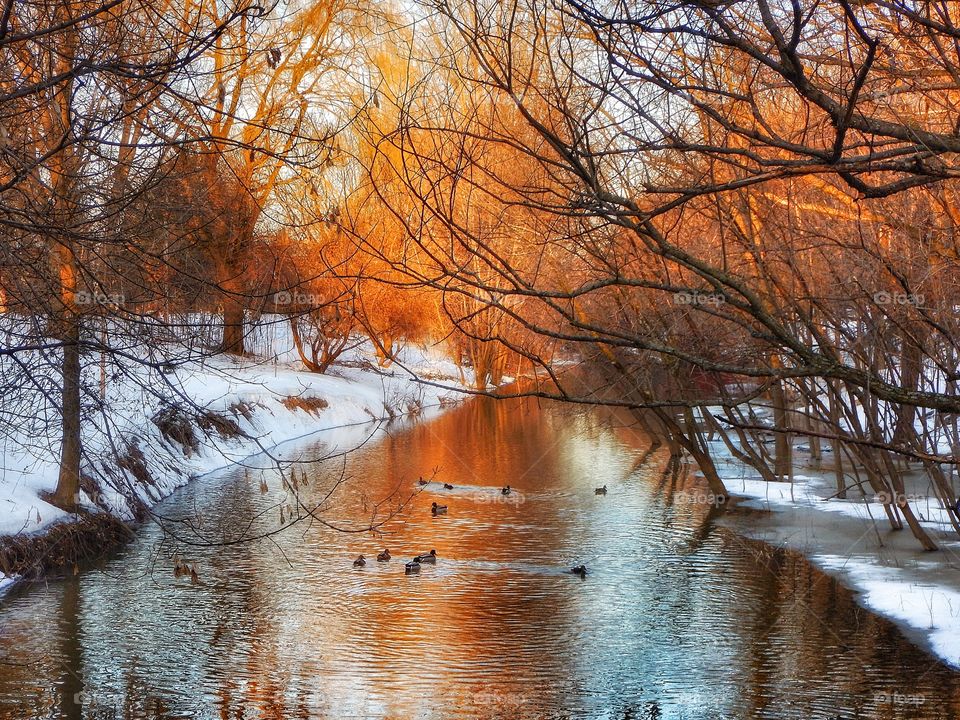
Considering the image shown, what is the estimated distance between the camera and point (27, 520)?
33.8 ft

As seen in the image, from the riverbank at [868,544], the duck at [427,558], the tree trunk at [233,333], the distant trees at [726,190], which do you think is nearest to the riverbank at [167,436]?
the tree trunk at [233,333]

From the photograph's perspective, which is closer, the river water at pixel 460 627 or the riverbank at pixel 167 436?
the riverbank at pixel 167 436

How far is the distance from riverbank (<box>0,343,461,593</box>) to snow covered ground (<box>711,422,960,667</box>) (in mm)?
4782

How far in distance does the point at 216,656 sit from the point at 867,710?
193 inches

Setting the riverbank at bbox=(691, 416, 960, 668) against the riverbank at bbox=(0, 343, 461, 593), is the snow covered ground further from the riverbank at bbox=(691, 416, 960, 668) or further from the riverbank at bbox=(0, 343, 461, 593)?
the riverbank at bbox=(0, 343, 461, 593)

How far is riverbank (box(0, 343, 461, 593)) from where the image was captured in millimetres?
7164

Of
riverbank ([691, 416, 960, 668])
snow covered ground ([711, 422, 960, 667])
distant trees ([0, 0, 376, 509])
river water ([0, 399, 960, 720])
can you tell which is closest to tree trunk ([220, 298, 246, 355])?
distant trees ([0, 0, 376, 509])

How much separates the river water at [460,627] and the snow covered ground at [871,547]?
1.10 ft

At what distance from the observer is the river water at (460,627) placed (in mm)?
7281

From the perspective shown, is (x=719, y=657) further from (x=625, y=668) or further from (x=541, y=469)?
(x=541, y=469)

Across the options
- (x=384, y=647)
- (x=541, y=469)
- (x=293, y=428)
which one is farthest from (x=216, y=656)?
(x=293, y=428)

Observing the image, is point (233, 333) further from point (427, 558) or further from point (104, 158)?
point (427, 558)

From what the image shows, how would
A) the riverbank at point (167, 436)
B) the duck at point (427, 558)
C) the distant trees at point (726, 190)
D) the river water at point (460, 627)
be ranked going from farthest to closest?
the duck at point (427, 558), the river water at point (460, 627), the riverbank at point (167, 436), the distant trees at point (726, 190)

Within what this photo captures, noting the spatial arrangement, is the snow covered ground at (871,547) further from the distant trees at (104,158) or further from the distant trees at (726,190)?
the distant trees at (104,158)
